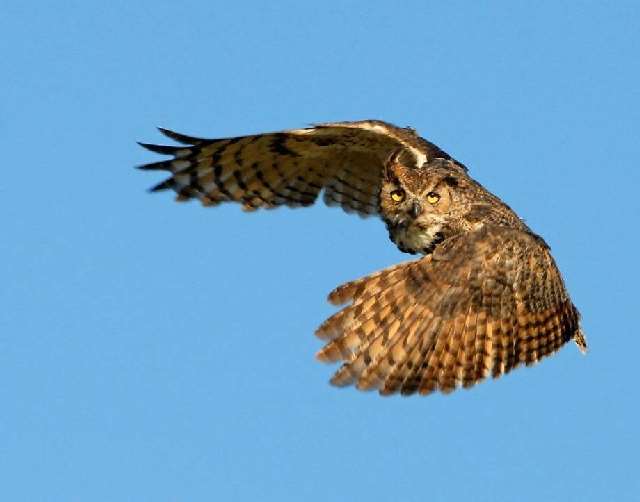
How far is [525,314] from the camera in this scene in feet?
42.4

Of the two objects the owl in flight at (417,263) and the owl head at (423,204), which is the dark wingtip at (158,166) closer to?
the owl in flight at (417,263)

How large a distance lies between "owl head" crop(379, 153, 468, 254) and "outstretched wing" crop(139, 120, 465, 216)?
0.41 metres

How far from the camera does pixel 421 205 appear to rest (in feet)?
44.8

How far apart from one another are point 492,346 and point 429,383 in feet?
1.91

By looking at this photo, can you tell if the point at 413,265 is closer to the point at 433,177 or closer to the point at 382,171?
the point at 433,177

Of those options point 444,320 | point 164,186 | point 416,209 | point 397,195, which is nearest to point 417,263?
point 444,320

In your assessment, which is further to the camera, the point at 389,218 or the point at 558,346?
the point at 389,218

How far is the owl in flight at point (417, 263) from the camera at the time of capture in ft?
40.7

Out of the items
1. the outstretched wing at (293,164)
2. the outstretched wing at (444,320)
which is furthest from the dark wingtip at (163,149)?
the outstretched wing at (444,320)

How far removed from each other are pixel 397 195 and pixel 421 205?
1.12 feet

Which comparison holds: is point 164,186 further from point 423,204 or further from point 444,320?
point 444,320

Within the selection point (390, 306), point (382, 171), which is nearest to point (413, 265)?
point (390, 306)

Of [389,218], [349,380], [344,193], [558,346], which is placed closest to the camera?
[349,380]

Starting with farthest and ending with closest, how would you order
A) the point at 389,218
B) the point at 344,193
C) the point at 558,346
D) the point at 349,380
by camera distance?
the point at 344,193
the point at 389,218
the point at 558,346
the point at 349,380
